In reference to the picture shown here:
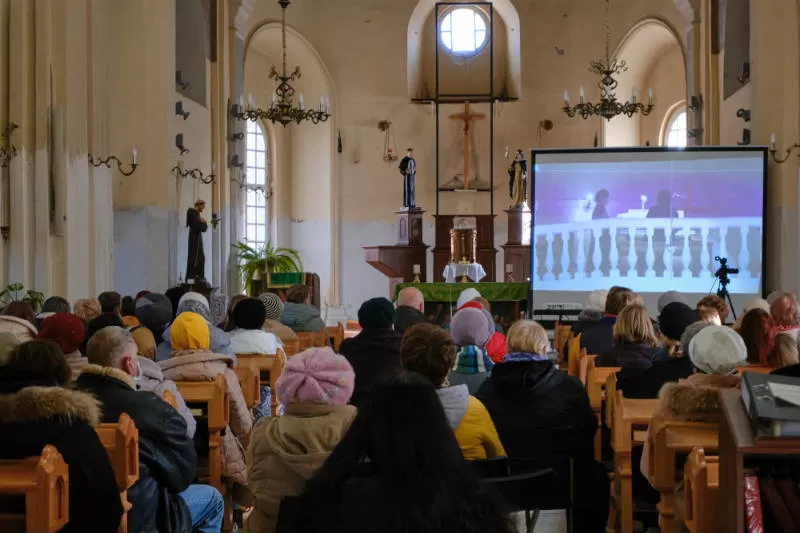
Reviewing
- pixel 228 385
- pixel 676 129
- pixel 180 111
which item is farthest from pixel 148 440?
pixel 676 129

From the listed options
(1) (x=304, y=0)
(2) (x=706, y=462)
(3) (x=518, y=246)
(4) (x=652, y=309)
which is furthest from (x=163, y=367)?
(1) (x=304, y=0)

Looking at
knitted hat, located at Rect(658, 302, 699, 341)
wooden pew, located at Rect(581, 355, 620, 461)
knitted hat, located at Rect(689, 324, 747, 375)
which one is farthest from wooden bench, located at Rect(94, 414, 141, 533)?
knitted hat, located at Rect(658, 302, 699, 341)

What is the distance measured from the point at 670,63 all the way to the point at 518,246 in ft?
13.3

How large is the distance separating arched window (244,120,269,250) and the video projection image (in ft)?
23.5

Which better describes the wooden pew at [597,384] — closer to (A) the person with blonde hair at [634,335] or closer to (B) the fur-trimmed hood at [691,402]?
(A) the person with blonde hair at [634,335]

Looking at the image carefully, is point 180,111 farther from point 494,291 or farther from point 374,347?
point 374,347

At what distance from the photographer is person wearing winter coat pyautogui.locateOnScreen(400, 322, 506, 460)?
13.4 feet

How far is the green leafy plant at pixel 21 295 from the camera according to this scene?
933cm

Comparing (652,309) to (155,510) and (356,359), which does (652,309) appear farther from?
(155,510)

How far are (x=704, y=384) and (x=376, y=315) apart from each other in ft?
7.99

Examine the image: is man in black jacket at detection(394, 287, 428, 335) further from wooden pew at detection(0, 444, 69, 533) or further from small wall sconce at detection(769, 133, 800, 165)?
small wall sconce at detection(769, 133, 800, 165)

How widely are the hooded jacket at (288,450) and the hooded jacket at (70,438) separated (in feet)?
1.44

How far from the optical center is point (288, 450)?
11.8 feet

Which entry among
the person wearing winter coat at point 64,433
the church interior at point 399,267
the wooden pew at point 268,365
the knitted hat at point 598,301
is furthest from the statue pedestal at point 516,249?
the person wearing winter coat at point 64,433
